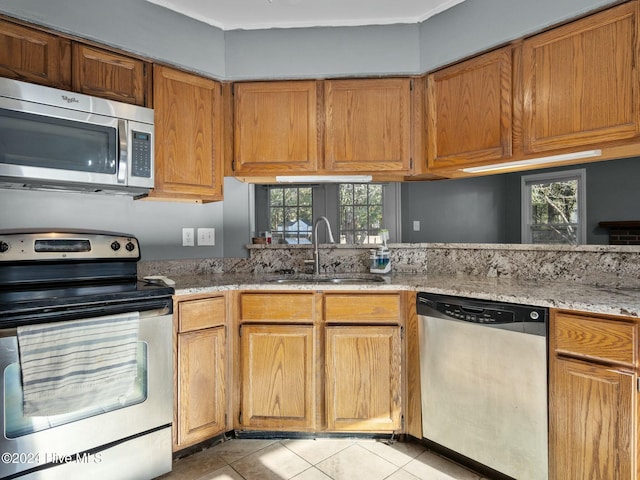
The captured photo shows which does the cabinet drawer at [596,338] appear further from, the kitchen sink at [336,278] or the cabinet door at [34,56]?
the cabinet door at [34,56]

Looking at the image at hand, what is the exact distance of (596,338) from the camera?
52.2 inches

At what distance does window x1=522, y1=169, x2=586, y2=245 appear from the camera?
2.53 meters

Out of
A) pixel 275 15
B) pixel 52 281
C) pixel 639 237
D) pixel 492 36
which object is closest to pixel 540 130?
pixel 492 36

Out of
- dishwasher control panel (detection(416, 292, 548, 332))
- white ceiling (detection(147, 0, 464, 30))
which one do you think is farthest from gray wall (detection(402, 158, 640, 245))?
white ceiling (detection(147, 0, 464, 30))

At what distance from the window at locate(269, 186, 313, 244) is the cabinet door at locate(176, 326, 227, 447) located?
8.62ft

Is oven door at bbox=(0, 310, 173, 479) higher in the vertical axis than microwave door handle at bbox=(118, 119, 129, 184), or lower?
lower

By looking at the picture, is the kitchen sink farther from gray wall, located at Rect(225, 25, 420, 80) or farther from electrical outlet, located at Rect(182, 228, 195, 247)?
gray wall, located at Rect(225, 25, 420, 80)

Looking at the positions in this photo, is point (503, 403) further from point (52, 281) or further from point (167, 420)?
point (52, 281)

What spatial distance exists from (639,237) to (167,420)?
8.11ft

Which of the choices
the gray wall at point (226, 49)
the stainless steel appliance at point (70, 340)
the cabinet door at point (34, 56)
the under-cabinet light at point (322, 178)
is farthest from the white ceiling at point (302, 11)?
the stainless steel appliance at point (70, 340)

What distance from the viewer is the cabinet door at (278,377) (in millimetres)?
1978

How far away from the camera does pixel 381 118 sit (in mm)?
2232

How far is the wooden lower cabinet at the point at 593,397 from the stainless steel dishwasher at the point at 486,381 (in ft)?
0.16

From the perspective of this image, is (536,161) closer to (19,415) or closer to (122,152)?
(122,152)
